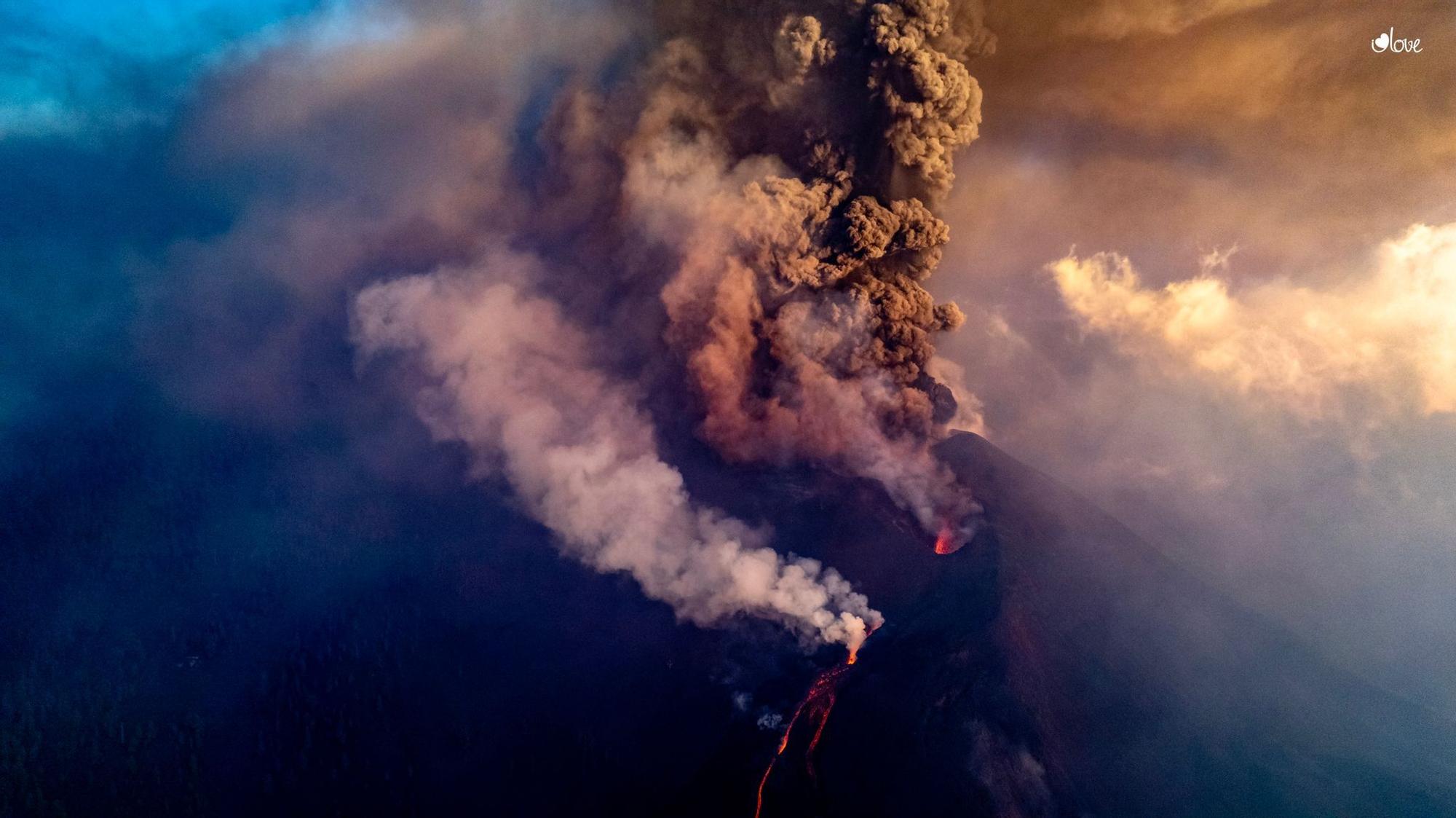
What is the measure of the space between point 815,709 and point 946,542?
9.44 meters

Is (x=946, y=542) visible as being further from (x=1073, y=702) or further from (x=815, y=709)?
(x=815, y=709)

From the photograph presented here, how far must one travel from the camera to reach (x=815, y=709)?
19.7m

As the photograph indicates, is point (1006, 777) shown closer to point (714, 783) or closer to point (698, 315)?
point (714, 783)

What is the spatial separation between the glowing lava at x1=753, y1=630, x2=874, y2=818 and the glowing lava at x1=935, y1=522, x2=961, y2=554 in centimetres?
587

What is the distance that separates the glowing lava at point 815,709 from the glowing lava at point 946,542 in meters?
5.87

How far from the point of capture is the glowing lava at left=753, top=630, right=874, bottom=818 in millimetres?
18078

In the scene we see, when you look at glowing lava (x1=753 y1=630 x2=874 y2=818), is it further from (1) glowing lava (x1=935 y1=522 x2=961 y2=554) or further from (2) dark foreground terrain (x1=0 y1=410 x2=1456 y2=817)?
(1) glowing lava (x1=935 y1=522 x2=961 y2=554)

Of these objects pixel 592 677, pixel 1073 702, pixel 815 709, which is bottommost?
pixel 592 677

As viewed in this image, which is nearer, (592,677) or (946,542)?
(592,677)

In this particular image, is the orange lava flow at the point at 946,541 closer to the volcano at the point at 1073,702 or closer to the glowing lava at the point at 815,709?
the volcano at the point at 1073,702

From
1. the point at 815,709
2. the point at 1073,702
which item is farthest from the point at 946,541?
the point at 815,709

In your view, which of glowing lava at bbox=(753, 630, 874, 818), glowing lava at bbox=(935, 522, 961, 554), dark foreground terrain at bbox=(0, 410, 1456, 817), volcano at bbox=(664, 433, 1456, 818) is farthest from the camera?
glowing lava at bbox=(935, 522, 961, 554)

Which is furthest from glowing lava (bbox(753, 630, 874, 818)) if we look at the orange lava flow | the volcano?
the orange lava flow

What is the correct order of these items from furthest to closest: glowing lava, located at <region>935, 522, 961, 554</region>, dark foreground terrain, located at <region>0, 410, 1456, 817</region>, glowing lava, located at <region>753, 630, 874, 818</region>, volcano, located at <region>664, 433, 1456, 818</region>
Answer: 1. glowing lava, located at <region>935, 522, 961, 554</region>
2. dark foreground terrain, located at <region>0, 410, 1456, 817</region>
3. glowing lava, located at <region>753, 630, 874, 818</region>
4. volcano, located at <region>664, 433, 1456, 818</region>
